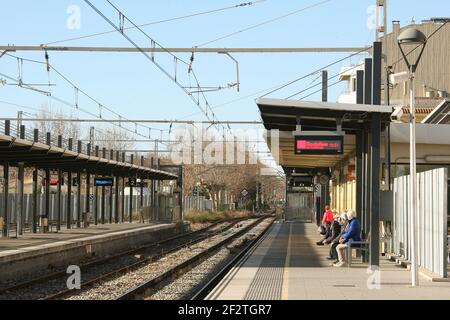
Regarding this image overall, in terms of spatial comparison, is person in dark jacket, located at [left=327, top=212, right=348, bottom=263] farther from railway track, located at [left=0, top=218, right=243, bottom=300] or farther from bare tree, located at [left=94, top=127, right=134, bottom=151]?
bare tree, located at [left=94, top=127, right=134, bottom=151]

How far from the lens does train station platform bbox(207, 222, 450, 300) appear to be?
1284 centimetres

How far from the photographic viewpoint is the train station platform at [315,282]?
1284 centimetres

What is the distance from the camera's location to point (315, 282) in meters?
14.9

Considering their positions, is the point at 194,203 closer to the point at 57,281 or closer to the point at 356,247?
the point at 57,281

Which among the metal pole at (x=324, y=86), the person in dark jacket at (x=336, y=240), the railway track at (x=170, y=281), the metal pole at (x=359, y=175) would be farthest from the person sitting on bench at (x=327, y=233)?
the metal pole at (x=324, y=86)

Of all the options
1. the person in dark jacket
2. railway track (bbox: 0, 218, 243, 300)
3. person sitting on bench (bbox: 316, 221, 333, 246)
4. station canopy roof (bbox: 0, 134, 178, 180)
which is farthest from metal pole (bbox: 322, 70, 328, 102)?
the person in dark jacket

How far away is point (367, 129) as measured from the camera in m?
18.9

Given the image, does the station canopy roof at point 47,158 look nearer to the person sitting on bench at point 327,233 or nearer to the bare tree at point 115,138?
the person sitting on bench at point 327,233

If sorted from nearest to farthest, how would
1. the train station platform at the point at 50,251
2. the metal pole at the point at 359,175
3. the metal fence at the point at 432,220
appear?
the metal fence at the point at 432,220 < the train station platform at the point at 50,251 < the metal pole at the point at 359,175

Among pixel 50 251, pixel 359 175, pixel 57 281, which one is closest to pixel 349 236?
pixel 359 175

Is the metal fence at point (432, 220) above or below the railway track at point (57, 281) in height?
above

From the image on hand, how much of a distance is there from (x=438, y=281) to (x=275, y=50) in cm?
788
